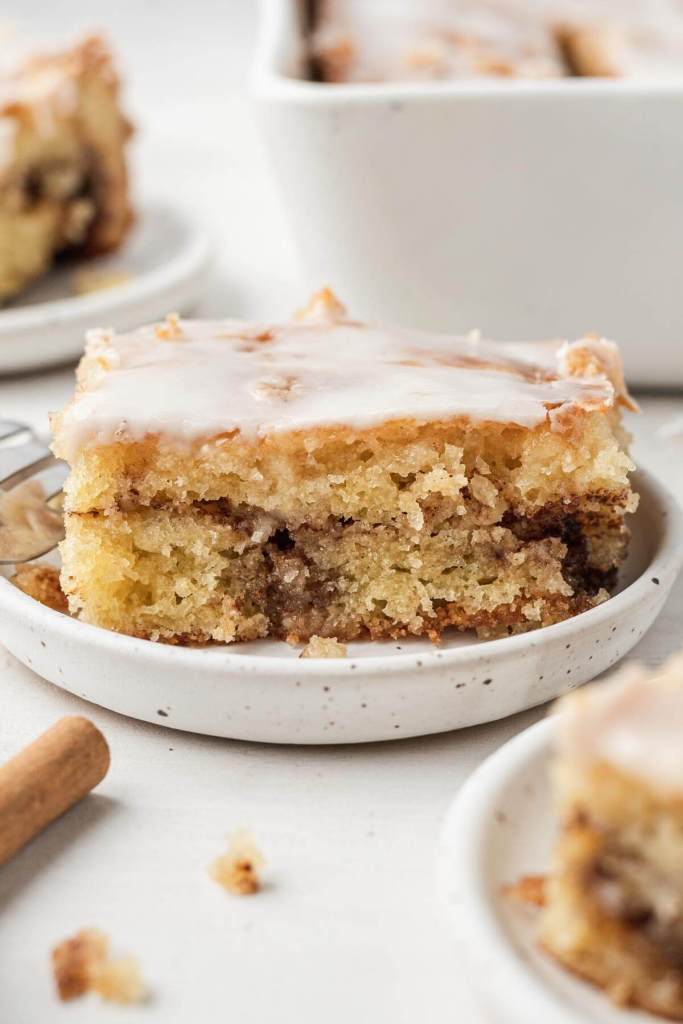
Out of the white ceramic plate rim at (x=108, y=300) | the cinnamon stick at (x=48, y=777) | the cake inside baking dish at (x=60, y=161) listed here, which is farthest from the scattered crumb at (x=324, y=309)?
the cake inside baking dish at (x=60, y=161)

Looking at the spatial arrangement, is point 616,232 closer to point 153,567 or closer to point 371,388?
point 371,388

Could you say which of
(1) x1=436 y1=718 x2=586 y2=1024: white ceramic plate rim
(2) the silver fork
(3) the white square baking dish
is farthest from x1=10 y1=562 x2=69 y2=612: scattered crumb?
(3) the white square baking dish

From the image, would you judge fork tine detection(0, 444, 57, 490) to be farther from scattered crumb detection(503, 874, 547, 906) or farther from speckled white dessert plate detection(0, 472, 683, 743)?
scattered crumb detection(503, 874, 547, 906)

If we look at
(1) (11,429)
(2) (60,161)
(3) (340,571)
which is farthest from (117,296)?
(3) (340,571)

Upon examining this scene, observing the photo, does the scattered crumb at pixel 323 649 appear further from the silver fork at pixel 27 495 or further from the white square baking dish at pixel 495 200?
the white square baking dish at pixel 495 200

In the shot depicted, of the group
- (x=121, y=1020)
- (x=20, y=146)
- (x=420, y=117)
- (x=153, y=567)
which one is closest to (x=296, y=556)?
(x=153, y=567)

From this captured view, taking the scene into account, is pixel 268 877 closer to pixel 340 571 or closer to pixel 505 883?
pixel 505 883
